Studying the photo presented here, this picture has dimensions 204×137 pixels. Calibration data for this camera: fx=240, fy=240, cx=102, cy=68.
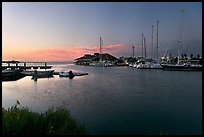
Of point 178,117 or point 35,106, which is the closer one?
point 178,117

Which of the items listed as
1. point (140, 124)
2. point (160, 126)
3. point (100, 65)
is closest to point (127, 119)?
point (140, 124)

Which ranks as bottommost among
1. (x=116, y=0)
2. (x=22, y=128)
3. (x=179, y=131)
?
(x=179, y=131)

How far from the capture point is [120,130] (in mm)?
13117

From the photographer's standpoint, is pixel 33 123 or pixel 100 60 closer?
pixel 33 123

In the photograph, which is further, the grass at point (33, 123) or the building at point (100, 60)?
the building at point (100, 60)

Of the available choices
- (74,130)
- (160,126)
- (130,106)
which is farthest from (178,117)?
(74,130)

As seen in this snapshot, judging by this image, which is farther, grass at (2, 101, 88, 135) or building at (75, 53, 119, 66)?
building at (75, 53, 119, 66)

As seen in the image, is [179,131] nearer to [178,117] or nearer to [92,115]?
[178,117]

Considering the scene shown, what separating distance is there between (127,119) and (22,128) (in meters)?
10.1

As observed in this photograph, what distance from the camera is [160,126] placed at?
14211 mm

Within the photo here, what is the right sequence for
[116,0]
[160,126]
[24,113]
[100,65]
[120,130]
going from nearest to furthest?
[116,0], [24,113], [120,130], [160,126], [100,65]

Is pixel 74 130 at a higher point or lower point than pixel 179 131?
higher

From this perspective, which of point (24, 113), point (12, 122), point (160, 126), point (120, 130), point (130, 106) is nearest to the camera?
point (12, 122)

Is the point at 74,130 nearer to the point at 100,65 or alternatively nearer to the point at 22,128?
the point at 22,128
